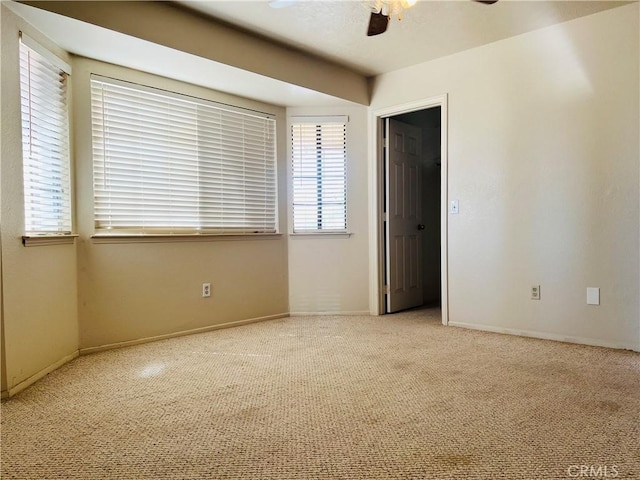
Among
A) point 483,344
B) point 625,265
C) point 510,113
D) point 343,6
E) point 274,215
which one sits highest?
point 343,6

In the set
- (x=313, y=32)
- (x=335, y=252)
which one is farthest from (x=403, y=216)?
(x=313, y=32)

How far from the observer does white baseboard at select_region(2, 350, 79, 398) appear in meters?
2.30

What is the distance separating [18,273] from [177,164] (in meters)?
1.56

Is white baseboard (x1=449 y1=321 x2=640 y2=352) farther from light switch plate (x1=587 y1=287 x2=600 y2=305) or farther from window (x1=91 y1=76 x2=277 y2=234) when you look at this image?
window (x1=91 y1=76 x2=277 y2=234)

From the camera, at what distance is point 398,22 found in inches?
124

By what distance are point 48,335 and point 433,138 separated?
14.8ft

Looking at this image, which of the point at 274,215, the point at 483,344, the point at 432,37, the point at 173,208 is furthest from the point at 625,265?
the point at 173,208

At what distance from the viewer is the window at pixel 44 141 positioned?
99.9 inches

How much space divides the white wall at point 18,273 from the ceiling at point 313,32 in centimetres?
30

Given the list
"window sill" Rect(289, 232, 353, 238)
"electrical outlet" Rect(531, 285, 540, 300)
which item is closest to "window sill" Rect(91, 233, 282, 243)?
"window sill" Rect(289, 232, 353, 238)

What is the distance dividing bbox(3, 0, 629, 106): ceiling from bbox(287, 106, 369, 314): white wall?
0.76 m

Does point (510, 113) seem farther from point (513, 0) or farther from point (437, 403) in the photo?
point (437, 403)

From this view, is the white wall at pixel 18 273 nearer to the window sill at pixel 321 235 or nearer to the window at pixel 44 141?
the window at pixel 44 141

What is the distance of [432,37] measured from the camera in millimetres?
3404
